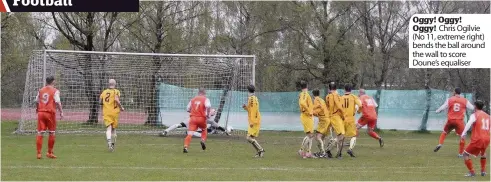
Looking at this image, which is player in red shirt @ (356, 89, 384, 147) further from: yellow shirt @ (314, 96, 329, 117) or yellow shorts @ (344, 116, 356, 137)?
yellow shirt @ (314, 96, 329, 117)

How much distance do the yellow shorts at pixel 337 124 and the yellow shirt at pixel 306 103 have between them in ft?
2.47

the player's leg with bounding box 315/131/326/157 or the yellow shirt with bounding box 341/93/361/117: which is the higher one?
the yellow shirt with bounding box 341/93/361/117

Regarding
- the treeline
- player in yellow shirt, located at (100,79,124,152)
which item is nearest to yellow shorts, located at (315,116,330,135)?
player in yellow shirt, located at (100,79,124,152)

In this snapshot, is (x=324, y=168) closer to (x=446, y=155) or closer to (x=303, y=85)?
(x=303, y=85)

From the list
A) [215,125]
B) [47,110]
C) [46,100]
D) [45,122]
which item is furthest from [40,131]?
[215,125]

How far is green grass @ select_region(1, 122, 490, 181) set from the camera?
14102 millimetres

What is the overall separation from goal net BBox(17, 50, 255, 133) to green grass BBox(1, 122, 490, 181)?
176 inches

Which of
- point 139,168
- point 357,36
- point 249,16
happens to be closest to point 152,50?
point 249,16

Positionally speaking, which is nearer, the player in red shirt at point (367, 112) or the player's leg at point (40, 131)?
the player's leg at point (40, 131)

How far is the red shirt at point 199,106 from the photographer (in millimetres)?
19922

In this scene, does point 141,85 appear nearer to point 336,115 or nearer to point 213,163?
point 336,115

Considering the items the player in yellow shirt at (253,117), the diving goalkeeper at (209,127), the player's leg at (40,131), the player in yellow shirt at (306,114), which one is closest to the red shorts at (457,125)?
the player in yellow shirt at (306,114)

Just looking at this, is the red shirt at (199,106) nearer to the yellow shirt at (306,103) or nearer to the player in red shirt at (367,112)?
the yellow shirt at (306,103)

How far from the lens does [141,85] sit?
3072 cm
